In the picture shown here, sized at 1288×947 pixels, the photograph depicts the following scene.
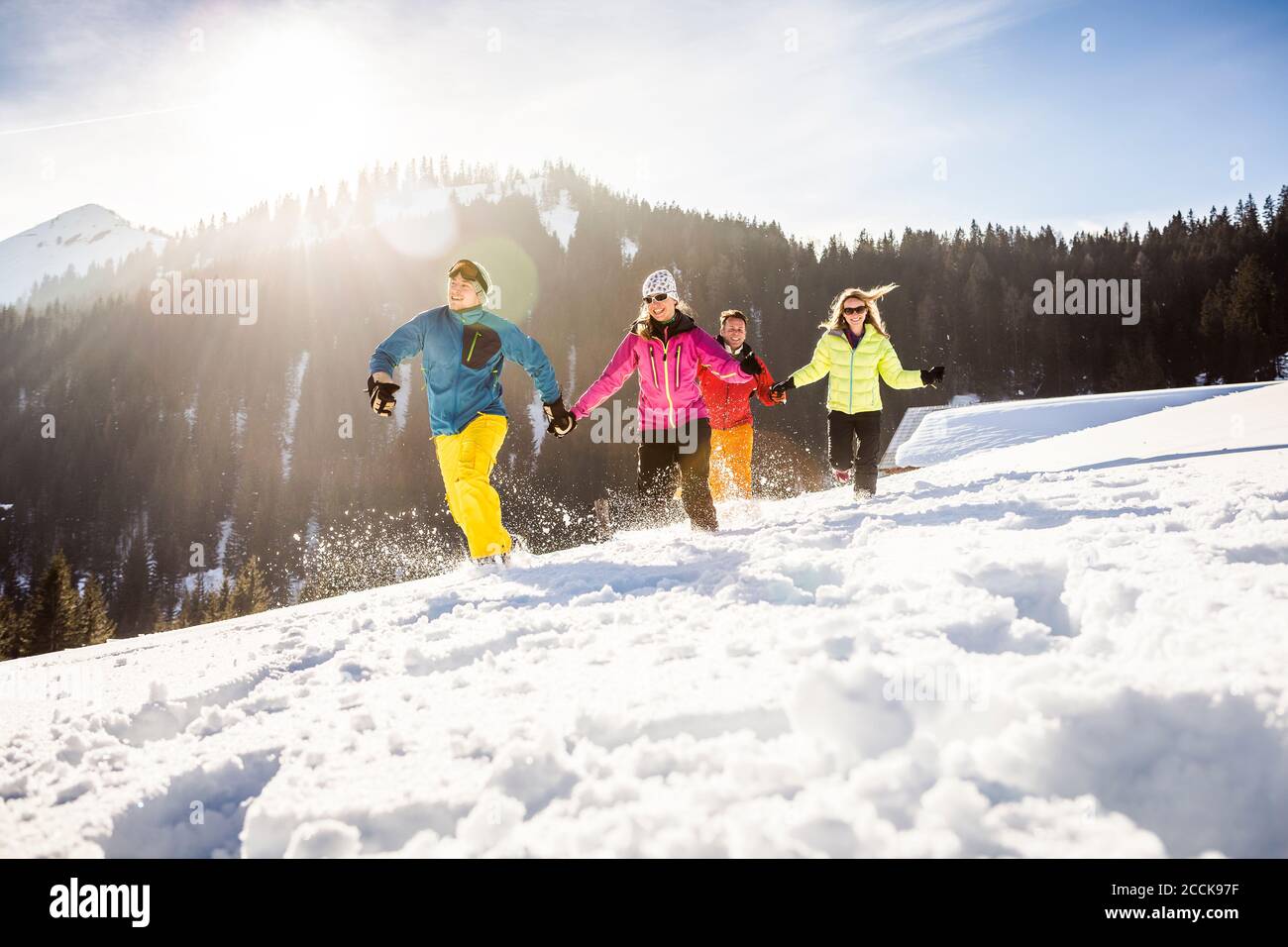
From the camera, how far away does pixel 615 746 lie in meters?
1.67

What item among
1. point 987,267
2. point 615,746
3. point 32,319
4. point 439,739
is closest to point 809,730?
point 615,746

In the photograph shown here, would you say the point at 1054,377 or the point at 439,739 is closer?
the point at 439,739

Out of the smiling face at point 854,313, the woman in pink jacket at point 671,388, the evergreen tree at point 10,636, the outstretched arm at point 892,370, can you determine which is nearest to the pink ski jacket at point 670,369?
the woman in pink jacket at point 671,388

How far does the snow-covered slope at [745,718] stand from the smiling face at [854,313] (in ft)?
12.4

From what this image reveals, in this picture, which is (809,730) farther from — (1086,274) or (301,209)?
(301,209)

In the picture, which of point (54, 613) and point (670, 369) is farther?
point (54, 613)

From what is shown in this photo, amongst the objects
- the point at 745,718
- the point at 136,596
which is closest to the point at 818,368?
the point at 745,718

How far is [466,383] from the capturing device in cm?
510

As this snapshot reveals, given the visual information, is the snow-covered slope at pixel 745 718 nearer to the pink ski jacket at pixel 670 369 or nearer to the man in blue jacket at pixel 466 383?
the man in blue jacket at pixel 466 383

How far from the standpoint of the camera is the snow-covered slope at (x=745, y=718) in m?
1.31

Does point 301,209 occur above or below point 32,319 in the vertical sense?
above

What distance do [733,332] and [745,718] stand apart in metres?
6.32

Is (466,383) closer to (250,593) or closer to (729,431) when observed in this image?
(729,431)
